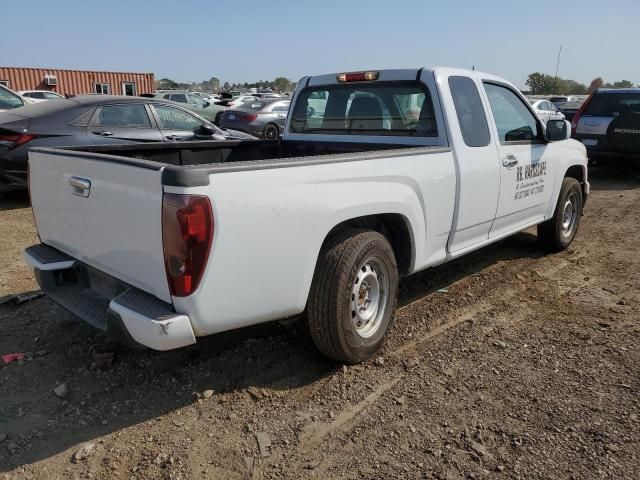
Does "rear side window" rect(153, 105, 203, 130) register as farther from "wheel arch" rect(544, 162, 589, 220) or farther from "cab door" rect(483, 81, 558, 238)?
"wheel arch" rect(544, 162, 589, 220)

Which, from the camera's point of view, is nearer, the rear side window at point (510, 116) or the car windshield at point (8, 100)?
the rear side window at point (510, 116)

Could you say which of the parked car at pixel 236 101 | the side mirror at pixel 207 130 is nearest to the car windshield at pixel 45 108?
the side mirror at pixel 207 130

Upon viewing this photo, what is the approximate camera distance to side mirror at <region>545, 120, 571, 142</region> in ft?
16.0

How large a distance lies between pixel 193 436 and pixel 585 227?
20.0 feet

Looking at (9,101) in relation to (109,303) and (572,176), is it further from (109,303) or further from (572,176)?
(572,176)

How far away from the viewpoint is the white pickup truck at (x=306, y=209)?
2.46m

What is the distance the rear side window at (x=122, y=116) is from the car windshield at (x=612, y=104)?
829 centimetres

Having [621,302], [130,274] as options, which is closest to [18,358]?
[130,274]

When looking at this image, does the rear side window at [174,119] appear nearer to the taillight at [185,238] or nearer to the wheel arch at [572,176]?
the wheel arch at [572,176]

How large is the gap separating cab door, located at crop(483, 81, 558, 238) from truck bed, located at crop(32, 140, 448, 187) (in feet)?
3.16

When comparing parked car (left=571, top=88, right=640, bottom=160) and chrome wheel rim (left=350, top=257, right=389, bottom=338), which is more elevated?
parked car (left=571, top=88, right=640, bottom=160)

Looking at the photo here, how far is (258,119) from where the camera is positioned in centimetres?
1466

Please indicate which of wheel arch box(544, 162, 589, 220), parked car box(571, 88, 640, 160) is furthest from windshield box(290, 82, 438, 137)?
parked car box(571, 88, 640, 160)

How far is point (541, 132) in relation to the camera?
498cm
